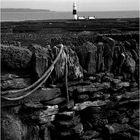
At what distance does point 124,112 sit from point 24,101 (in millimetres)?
2327

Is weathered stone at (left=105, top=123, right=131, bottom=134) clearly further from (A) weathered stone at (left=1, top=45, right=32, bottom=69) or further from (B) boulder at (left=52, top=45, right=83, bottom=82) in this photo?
(A) weathered stone at (left=1, top=45, right=32, bottom=69)

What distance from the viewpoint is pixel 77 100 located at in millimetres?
6734

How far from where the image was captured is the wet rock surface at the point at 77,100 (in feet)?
20.4

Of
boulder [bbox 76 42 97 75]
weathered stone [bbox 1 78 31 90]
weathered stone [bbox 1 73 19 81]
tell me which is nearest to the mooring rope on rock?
weathered stone [bbox 1 78 31 90]

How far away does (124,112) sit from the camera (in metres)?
7.18

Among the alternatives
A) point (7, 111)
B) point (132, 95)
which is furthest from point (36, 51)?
point (132, 95)

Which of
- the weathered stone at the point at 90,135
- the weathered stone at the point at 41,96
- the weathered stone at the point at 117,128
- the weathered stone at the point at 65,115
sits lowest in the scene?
the weathered stone at the point at 90,135

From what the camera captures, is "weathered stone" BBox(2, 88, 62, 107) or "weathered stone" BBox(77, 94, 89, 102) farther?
"weathered stone" BBox(77, 94, 89, 102)

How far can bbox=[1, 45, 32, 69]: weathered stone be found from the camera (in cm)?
613

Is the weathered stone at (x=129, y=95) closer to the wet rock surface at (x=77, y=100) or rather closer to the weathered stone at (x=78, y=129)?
the wet rock surface at (x=77, y=100)

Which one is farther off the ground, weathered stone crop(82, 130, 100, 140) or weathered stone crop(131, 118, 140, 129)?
weathered stone crop(131, 118, 140, 129)

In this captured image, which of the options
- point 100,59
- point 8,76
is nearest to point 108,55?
point 100,59

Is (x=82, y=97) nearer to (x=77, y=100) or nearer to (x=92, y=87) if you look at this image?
(x=77, y=100)

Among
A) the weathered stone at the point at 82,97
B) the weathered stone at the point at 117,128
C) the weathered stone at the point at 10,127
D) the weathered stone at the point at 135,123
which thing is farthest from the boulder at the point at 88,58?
the weathered stone at the point at 10,127
